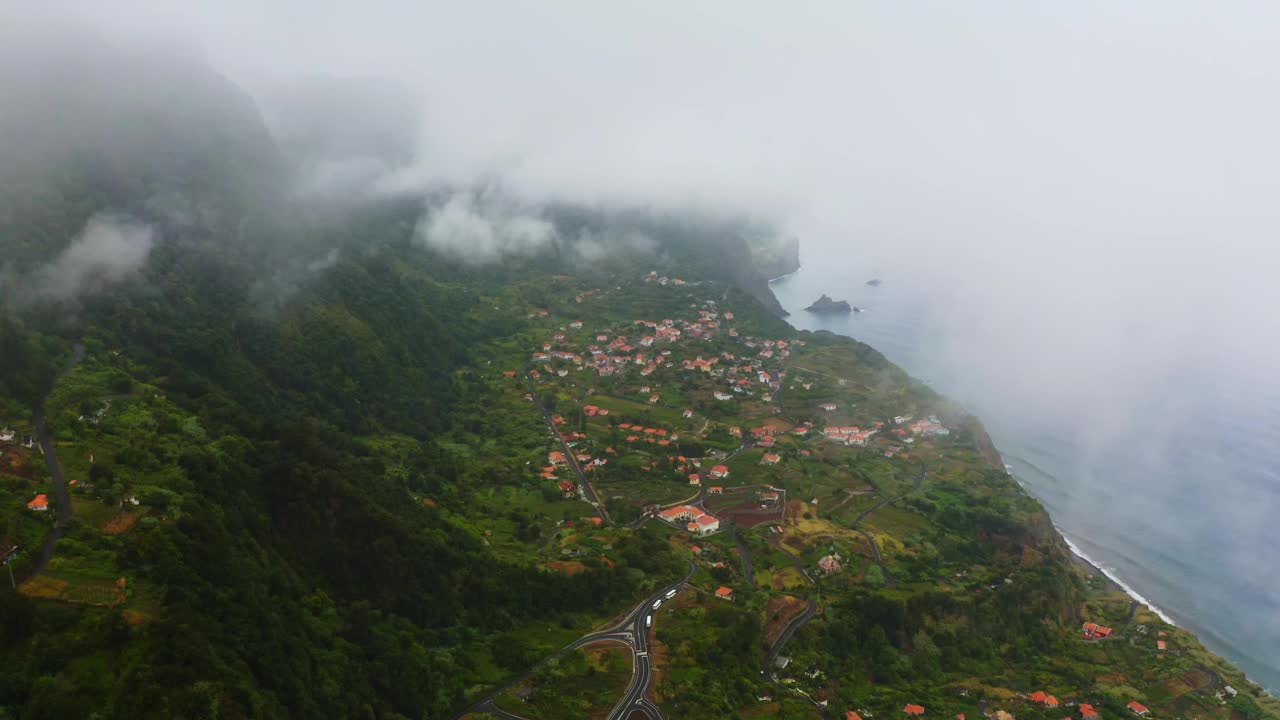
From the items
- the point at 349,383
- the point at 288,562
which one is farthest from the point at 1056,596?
the point at 349,383

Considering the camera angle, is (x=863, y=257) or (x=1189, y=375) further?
(x=863, y=257)

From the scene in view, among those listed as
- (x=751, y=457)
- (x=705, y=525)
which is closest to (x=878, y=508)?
(x=751, y=457)

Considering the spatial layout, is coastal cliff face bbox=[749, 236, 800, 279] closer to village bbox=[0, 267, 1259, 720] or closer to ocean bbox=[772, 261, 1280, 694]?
ocean bbox=[772, 261, 1280, 694]

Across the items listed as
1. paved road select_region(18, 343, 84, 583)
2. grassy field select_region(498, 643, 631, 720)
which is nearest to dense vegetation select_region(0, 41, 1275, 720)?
grassy field select_region(498, 643, 631, 720)

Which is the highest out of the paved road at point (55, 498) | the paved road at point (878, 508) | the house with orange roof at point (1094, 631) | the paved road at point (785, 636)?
the paved road at point (878, 508)

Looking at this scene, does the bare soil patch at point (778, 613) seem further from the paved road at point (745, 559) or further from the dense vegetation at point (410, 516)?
the paved road at point (745, 559)

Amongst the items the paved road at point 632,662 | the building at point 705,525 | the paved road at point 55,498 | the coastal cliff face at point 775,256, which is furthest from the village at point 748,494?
the coastal cliff face at point 775,256

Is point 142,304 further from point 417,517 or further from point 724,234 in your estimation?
point 724,234

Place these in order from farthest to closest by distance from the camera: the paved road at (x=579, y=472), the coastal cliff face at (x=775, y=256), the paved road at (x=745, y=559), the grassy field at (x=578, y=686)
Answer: the coastal cliff face at (x=775, y=256) < the paved road at (x=579, y=472) < the paved road at (x=745, y=559) < the grassy field at (x=578, y=686)
